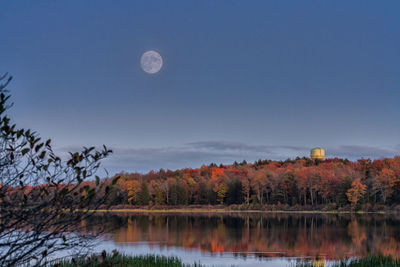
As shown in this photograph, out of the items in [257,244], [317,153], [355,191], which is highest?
[317,153]

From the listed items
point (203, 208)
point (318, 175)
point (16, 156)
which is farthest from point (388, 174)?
point (16, 156)

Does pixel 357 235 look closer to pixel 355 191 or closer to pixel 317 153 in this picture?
pixel 355 191

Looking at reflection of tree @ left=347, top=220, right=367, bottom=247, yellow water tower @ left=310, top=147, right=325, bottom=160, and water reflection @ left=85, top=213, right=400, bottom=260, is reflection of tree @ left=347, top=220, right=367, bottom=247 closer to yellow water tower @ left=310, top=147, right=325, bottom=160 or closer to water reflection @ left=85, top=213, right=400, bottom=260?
water reflection @ left=85, top=213, right=400, bottom=260

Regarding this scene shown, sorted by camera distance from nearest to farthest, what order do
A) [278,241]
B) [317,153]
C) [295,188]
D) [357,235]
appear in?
[278,241]
[357,235]
[295,188]
[317,153]

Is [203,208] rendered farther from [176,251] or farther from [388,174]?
[176,251]

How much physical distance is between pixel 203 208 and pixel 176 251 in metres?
78.0

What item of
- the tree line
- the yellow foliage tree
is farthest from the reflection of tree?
the tree line

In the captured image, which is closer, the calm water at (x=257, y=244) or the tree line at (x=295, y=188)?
the calm water at (x=257, y=244)

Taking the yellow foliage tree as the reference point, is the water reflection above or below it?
below

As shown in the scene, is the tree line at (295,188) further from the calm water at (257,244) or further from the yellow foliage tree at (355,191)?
the calm water at (257,244)

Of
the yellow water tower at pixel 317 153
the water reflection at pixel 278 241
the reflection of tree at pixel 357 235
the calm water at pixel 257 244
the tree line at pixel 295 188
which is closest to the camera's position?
the calm water at pixel 257 244

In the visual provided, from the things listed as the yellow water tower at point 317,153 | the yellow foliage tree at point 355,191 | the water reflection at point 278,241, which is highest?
the yellow water tower at point 317,153

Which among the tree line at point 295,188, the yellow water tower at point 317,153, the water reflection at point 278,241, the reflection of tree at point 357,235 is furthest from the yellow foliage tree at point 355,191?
the yellow water tower at point 317,153

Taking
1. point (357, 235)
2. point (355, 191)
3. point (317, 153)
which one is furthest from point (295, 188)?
point (317, 153)
